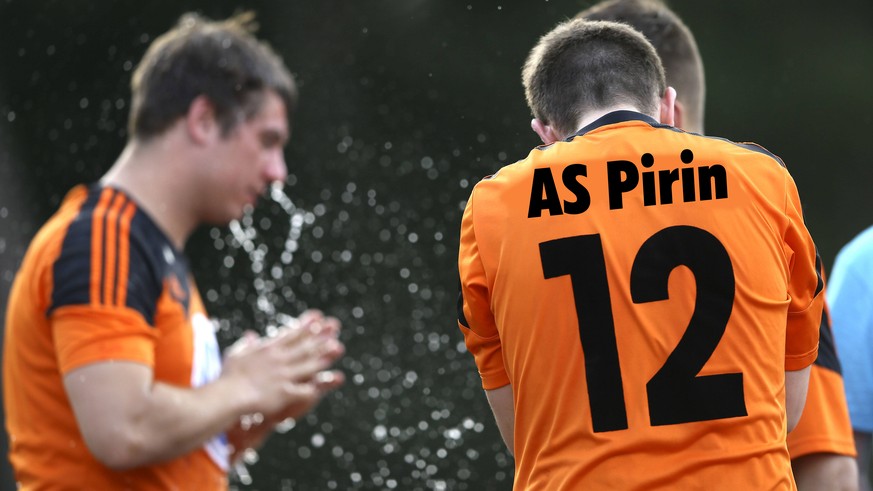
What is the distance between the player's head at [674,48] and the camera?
3.01 meters

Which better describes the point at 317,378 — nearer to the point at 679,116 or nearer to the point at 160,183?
the point at 160,183

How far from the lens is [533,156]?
7.22ft

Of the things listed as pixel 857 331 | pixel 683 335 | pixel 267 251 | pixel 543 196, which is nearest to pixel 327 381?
pixel 543 196

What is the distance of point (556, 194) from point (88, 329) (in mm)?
1153

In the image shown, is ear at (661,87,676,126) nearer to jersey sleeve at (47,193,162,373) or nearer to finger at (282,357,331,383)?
finger at (282,357,331,383)

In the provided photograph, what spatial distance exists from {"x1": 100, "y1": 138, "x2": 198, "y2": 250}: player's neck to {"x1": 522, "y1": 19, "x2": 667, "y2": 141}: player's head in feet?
3.53

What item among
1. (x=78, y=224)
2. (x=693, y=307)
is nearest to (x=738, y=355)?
(x=693, y=307)

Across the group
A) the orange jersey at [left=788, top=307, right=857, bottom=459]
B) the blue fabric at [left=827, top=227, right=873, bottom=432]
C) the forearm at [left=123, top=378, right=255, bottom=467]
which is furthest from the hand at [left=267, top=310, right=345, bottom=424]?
the blue fabric at [left=827, top=227, right=873, bottom=432]

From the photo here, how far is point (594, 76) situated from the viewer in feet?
7.66

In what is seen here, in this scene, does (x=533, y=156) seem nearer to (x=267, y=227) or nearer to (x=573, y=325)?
(x=573, y=325)

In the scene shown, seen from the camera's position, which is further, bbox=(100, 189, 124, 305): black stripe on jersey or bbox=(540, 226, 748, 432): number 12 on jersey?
bbox=(100, 189, 124, 305): black stripe on jersey

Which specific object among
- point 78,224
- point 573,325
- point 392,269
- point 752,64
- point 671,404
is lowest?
point 392,269

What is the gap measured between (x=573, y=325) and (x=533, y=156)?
360 millimetres

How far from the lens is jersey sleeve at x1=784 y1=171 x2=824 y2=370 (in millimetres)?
2168
